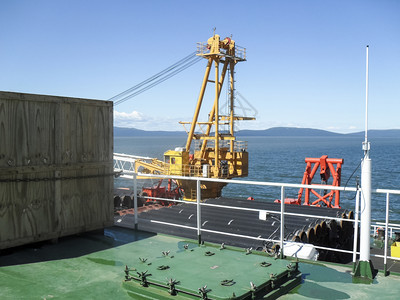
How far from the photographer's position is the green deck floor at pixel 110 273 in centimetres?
428

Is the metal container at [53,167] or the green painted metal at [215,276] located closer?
the green painted metal at [215,276]

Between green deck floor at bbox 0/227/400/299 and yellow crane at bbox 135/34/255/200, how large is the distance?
2843 centimetres

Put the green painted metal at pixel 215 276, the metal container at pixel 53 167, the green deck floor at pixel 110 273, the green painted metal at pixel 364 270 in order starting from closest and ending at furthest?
the green painted metal at pixel 215 276, the green deck floor at pixel 110 273, the green painted metal at pixel 364 270, the metal container at pixel 53 167

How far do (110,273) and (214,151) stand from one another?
33023 millimetres

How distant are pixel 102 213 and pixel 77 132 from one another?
1.52 meters

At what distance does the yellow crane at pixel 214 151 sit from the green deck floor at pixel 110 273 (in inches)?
1119

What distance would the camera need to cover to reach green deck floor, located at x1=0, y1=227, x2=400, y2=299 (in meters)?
4.28

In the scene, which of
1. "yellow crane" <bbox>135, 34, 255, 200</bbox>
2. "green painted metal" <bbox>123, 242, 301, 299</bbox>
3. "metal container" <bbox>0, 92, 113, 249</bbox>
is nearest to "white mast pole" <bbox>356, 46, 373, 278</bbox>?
"green painted metal" <bbox>123, 242, 301, 299</bbox>

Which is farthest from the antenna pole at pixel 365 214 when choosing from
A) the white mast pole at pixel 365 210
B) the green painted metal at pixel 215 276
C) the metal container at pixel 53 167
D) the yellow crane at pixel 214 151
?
the yellow crane at pixel 214 151

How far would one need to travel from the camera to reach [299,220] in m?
13.3

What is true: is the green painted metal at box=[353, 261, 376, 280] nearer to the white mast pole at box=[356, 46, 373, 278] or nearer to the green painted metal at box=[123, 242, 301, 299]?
the white mast pole at box=[356, 46, 373, 278]

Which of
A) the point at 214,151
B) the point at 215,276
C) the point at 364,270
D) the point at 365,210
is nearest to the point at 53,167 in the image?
the point at 215,276

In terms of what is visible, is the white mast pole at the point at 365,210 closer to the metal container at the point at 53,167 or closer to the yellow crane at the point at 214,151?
the metal container at the point at 53,167

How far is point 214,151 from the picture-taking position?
124 ft
